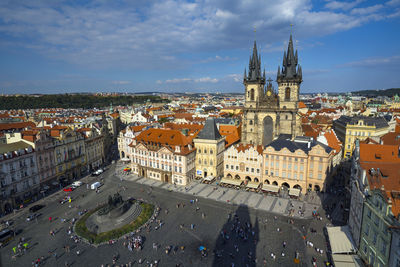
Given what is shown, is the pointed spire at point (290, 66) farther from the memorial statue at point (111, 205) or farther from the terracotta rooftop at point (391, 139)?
the memorial statue at point (111, 205)

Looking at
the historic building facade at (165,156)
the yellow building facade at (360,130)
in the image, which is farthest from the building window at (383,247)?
the yellow building facade at (360,130)

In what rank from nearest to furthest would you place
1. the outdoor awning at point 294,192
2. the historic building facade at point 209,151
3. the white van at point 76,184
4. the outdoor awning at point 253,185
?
the outdoor awning at point 294,192 → the outdoor awning at point 253,185 → the white van at point 76,184 → the historic building facade at point 209,151

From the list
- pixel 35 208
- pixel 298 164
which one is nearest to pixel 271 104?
pixel 298 164

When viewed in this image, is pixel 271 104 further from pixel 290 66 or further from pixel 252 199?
pixel 252 199

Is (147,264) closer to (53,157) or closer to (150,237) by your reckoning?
(150,237)

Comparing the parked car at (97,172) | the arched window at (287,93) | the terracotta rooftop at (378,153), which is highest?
the arched window at (287,93)

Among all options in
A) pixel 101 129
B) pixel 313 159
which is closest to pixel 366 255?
pixel 313 159
